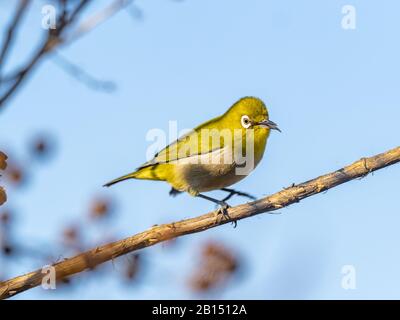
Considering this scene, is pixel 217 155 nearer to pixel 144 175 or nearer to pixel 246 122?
pixel 246 122

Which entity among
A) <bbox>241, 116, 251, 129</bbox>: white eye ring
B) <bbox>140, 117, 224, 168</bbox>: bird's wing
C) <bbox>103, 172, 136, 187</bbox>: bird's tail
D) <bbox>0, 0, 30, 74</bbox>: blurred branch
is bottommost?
<bbox>0, 0, 30, 74</bbox>: blurred branch

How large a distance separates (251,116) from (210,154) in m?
0.54

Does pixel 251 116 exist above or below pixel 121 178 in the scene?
above

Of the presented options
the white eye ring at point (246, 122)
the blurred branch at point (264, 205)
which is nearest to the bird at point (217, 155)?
the white eye ring at point (246, 122)

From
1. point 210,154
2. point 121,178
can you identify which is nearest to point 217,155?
point 210,154

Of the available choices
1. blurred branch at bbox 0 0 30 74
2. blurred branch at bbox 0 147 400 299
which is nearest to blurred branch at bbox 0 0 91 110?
blurred branch at bbox 0 0 30 74

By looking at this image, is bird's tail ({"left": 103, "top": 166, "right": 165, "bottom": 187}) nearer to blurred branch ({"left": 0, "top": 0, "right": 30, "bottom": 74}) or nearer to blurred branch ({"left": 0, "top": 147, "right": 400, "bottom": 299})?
blurred branch ({"left": 0, "top": 147, "right": 400, "bottom": 299})

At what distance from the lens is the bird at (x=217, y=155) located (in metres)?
5.77

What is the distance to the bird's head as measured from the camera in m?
5.88

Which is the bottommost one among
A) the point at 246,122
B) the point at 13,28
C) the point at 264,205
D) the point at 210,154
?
the point at 13,28

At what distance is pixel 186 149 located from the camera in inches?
238

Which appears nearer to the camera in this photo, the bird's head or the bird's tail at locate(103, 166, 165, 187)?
the bird's head

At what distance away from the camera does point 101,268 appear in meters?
3.14
